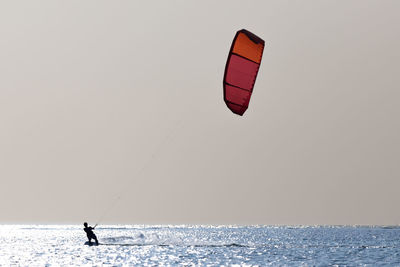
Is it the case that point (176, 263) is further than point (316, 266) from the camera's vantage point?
Yes

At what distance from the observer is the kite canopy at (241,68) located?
27.9 m

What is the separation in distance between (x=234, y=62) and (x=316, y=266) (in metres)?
16.9

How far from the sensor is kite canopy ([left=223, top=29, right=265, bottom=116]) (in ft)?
91.6

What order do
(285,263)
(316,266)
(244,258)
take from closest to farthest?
(316,266)
(285,263)
(244,258)

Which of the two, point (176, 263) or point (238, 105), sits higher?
point (238, 105)

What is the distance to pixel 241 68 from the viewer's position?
2814 centimetres

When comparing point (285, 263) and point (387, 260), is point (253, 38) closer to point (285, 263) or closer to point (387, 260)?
point (285, 263)

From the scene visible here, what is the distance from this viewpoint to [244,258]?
49188mm

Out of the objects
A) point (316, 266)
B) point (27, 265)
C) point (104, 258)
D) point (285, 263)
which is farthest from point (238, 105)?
point (104, 258)

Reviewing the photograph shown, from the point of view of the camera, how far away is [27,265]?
148 feet

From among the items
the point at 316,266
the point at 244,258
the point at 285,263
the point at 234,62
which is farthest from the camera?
the point at 244,258

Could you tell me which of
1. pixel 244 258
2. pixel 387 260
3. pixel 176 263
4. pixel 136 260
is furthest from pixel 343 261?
pixel 136 260

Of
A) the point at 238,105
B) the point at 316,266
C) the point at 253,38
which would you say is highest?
the point at 253,38

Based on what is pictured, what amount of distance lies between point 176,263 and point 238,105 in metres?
18.9
